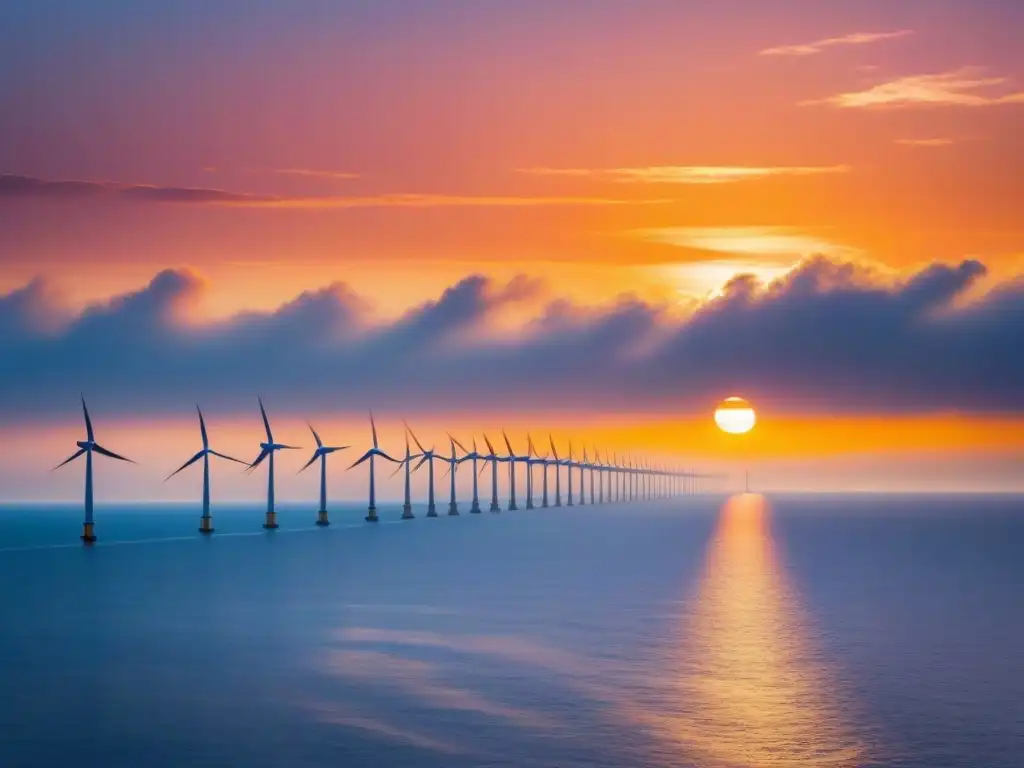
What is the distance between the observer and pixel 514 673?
7019 centimetres

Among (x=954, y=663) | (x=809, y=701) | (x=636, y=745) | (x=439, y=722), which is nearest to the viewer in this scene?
(x=636, y=745)

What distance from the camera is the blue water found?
51.6 meters

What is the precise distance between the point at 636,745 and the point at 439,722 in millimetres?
8382

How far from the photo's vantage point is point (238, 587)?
421ft

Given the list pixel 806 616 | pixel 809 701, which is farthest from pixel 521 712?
pixel 806 616

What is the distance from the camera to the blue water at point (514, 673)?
51.6 m

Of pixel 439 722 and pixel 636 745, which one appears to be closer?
pixel 636 745

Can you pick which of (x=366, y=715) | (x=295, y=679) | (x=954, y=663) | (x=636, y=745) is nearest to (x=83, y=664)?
(x=295, y=679)

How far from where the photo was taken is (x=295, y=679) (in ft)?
224

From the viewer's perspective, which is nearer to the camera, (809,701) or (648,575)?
(809,701)

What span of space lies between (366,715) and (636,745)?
11615mm

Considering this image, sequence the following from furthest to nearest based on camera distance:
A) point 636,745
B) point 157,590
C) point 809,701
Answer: point 157,590 → point 809,701 → point 636,745

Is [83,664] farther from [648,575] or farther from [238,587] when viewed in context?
[648,575]

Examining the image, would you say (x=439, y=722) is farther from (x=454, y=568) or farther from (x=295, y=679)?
(x=454, y=568)
